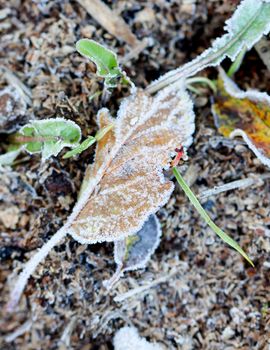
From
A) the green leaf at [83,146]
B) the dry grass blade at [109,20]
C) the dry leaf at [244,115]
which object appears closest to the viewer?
the green leaf at [83,146]

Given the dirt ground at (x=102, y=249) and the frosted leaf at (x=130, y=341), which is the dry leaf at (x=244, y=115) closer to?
the dirt ground at (x=102, y=249)

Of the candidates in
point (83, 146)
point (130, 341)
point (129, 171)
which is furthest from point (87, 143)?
point (130, 341)

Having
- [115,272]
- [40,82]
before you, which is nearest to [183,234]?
[115,272]

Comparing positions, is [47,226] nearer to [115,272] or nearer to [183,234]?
[115,272]

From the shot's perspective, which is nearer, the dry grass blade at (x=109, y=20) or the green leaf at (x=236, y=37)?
the green leaf at (x=236, y=37)

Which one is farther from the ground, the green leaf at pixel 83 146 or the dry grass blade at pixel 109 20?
the dry grass blade at pixel 109 20

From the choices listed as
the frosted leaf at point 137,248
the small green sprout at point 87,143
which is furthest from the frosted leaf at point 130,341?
the small green sprout at point 87,143

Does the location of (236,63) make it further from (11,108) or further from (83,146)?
(11,108)

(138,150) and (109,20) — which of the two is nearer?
(138,150)

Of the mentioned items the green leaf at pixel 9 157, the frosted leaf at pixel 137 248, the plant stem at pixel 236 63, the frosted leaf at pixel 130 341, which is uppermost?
the green leaf at pixel 9 157
